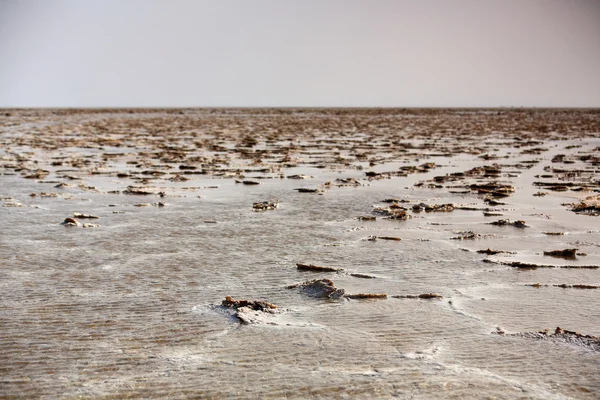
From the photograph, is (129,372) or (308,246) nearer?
(129,372)

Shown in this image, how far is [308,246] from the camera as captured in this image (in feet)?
21.4

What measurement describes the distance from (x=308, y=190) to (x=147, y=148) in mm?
11137

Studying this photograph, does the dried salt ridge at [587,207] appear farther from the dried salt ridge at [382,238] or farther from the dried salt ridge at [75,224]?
the dried salt ridge at [75,224]

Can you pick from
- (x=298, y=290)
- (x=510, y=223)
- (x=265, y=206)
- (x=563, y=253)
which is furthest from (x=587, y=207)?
(x=298, y=290)

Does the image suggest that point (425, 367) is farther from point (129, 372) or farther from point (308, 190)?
point (308, 190)

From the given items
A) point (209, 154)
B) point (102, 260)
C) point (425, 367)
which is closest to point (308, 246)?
point (102, 260)

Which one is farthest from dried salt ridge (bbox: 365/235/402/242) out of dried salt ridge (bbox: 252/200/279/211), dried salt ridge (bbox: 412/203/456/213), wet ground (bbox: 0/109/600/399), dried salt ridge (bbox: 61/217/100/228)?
dried salt ridge (bbox: 61/217/100/228)

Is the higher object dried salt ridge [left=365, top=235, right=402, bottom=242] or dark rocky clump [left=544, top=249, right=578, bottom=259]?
dark rocky clump [left=544, top=249, right=578, bottom=259]

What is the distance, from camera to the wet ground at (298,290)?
3369mm

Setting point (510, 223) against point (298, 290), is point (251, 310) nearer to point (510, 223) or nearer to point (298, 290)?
point (298, 290)

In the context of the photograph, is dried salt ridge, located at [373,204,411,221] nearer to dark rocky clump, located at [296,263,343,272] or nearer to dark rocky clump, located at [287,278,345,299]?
dark rocky clump, located at [296,263,343,272]

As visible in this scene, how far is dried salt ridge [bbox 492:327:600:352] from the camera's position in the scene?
3809mm

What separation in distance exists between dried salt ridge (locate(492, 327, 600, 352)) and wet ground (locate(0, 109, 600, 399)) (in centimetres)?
2

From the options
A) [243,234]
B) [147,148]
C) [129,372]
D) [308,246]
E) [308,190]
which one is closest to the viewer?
[129,372]
